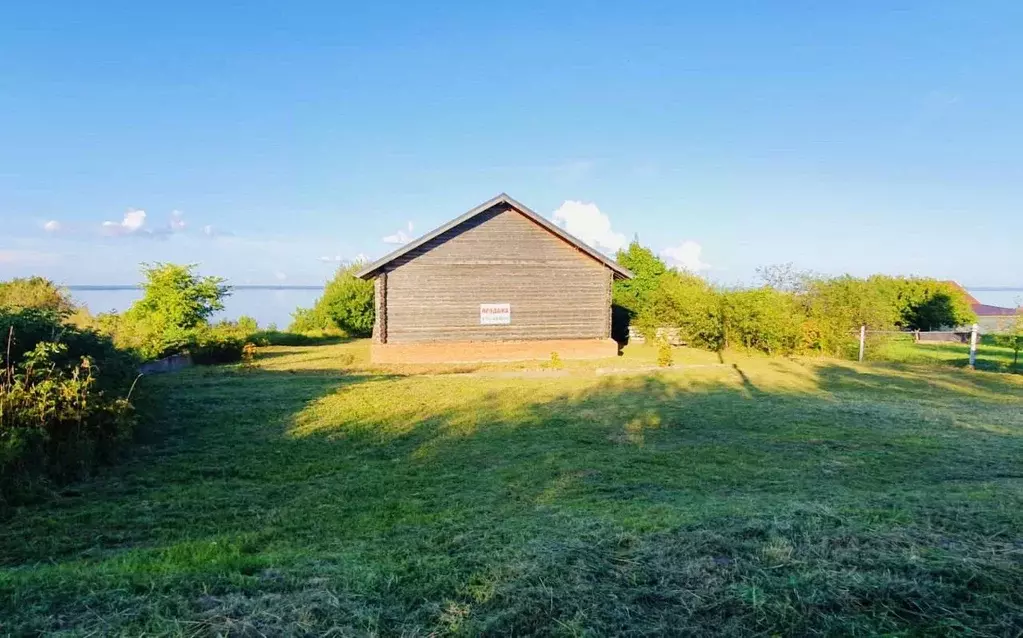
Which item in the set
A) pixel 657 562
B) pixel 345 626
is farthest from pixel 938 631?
pixel 345 626

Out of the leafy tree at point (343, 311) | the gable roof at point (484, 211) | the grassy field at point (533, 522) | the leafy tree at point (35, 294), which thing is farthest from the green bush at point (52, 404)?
the leafy tree at point (343, 311)

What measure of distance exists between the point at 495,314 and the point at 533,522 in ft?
54.6

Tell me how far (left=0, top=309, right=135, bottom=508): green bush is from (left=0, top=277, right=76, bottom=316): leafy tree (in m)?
15.2

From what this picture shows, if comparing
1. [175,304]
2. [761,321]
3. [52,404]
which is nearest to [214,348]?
[175,304]

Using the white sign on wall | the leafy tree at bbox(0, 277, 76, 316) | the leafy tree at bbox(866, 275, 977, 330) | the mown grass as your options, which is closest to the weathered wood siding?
the white sign on wall

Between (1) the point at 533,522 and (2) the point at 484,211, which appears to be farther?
(2) the point at 484,211

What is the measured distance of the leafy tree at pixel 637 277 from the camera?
93.8 ft

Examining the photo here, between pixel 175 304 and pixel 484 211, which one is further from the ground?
pixel 484 211

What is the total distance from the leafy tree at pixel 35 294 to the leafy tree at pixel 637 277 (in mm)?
22607

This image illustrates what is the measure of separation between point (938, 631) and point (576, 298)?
63.5ft

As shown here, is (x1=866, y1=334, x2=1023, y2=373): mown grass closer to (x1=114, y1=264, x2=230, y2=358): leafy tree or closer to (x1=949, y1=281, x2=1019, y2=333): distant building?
(x1=949, y1=281, x2=1019, y2=333): distant building

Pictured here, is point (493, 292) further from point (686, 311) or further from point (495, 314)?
point (686, 311)

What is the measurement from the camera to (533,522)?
416cm

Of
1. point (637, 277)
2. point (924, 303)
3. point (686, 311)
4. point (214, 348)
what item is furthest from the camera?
point (924, 303)
